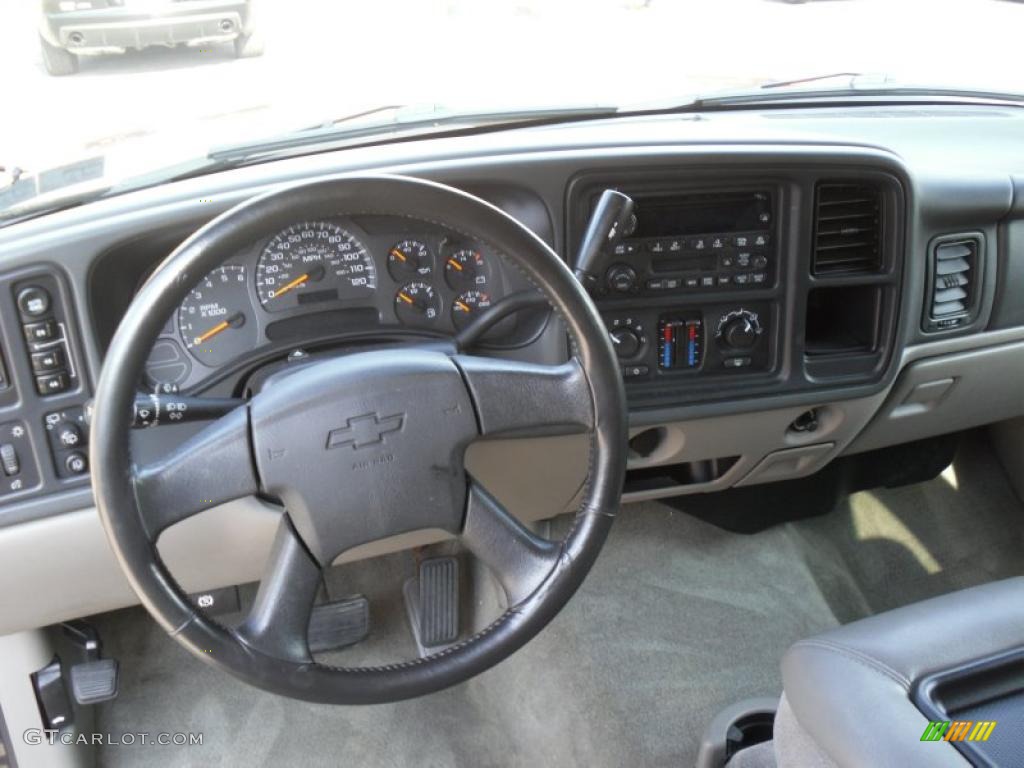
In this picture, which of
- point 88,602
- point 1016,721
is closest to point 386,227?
point 88,602

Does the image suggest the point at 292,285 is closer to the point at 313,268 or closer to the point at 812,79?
the point at 313,268

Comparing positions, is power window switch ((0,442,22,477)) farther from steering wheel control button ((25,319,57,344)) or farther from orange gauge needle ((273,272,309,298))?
orange gauge needle ((273,272,309,298))

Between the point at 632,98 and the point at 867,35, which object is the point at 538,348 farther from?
the point at 867,35

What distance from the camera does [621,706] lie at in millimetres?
2082

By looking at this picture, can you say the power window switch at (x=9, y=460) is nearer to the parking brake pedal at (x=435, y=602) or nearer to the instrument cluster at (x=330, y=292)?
the instrument cluster at (x=330, y=292)

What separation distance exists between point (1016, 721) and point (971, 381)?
116 cm

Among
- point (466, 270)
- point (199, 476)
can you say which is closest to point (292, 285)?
point (466, 270)

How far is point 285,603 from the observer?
3.99 ft

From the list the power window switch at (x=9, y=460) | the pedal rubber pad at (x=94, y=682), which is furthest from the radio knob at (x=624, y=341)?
the pedal rubber pad at (x=94, y=682)

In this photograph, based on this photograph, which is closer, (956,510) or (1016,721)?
(1016,721)

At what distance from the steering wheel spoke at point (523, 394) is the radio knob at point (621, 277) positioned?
1.52 ft

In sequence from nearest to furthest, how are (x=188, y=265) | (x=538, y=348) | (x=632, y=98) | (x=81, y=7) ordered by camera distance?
(x=188, y=265)
(x=538, y=348)
(x=632, y=98)
(x=81, y=7)

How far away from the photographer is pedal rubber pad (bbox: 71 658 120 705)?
6.40 ft

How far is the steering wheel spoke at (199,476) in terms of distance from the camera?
1.14 meters
